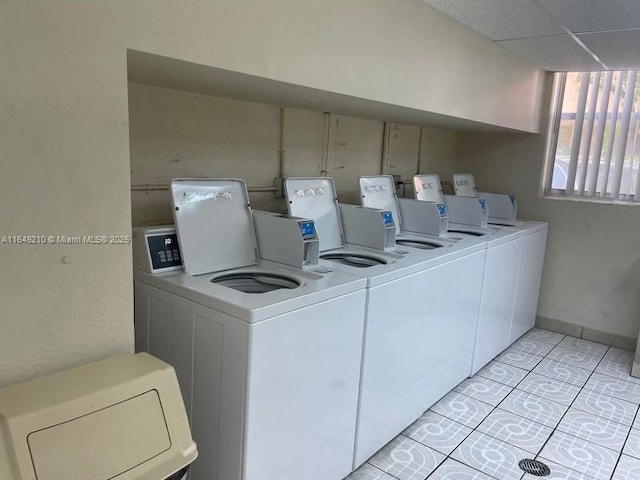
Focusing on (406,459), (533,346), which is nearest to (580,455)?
(406,459)

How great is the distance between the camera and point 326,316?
5.74 ft

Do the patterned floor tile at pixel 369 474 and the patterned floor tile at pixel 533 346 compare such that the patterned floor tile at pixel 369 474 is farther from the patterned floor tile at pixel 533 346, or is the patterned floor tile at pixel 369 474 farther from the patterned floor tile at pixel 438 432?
the patterned floor tile at pixel 533 346

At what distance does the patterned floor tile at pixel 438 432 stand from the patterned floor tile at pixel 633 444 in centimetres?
79

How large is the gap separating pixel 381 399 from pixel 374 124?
1893 millimetres

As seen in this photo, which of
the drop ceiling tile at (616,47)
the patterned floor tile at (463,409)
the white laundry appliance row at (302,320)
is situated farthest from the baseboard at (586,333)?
the drop ceiling tile at (616,47)

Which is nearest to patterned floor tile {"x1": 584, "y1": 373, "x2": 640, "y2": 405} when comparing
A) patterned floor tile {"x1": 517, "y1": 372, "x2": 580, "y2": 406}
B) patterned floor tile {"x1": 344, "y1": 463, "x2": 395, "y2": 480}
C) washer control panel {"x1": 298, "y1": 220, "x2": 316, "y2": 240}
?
patterned floor tile {"x1": 517, "y1": 372, "x2": 580, "y2": 406}

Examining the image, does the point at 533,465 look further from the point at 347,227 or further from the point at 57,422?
the point at 57,422

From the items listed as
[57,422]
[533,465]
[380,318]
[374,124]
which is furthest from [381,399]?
[374,124]

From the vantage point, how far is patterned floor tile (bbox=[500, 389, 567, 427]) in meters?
2.72

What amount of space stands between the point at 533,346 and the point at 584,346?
450 mm

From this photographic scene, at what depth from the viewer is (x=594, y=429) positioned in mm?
2641

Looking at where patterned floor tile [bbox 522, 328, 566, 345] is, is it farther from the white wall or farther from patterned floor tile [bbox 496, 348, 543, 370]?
patterned floor tile [bbox 496, 348, 543, 370]

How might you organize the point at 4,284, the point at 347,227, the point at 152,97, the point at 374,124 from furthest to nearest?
the point at 374,124, the point at 347,227, the point at 152,97, the point at 4,284

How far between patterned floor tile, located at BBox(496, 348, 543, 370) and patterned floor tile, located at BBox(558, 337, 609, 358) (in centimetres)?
44
